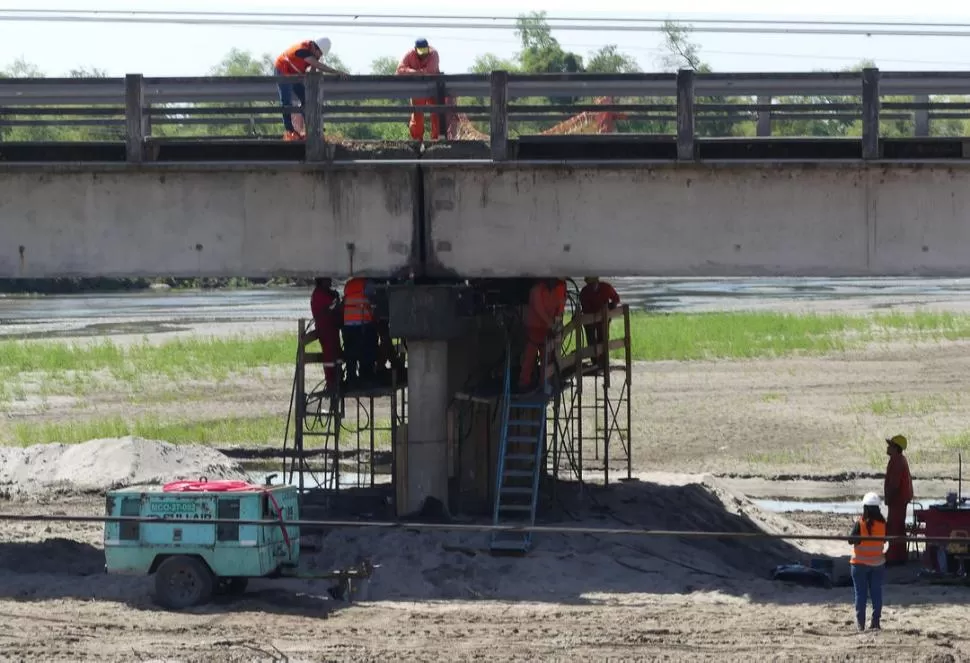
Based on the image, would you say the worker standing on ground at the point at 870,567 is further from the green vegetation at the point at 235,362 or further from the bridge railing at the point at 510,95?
the green vegetation at the point at 235,362

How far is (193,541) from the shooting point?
1712cm

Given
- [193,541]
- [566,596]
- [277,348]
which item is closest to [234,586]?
[193,541]

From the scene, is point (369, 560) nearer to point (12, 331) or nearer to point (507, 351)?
point (507, 351)

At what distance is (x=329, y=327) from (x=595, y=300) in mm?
4064

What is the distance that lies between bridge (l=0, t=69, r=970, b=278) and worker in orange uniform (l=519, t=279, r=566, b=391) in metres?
0.74

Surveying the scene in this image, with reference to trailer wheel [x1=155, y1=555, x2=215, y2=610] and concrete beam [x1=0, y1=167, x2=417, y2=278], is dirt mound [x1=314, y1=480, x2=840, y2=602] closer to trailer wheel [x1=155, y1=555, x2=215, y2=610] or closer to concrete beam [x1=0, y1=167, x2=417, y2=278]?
trailer wheel [x1=155, y1=555, x2=215, y2=610]

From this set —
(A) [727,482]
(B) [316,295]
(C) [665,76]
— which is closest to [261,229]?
(B) [316,295]

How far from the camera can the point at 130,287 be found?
79062 millimetres

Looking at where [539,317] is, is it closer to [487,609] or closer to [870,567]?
[487,609]

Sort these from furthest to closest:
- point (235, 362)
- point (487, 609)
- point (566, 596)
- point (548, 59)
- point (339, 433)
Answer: point (548, 59), point (235, 362), point (339, 433), point (566, 596), point (487, 609)

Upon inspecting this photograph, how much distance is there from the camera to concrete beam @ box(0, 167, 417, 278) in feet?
67.0

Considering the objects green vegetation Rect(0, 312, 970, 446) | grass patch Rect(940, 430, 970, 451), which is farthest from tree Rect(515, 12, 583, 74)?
grass patch Rect(940, 430, 970, 451)

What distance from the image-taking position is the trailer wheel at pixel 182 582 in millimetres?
17203

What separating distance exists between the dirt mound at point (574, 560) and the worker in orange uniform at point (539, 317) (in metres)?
2.07
